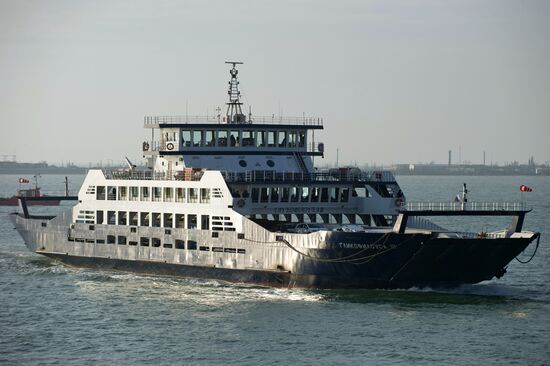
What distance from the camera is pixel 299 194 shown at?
53719 mm

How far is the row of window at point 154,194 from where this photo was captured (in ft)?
172

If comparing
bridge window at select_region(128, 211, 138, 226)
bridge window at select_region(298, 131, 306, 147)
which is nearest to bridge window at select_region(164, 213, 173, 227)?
bridge window at select_region(128, 211, 138, 226)

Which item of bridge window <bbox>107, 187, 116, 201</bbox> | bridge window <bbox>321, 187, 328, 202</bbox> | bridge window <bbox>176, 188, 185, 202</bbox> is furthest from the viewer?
bridge window <bbox>107, 187, 116, 201</bbox>

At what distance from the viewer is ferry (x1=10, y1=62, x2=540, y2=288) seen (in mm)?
46750

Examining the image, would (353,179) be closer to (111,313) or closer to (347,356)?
(111,313)

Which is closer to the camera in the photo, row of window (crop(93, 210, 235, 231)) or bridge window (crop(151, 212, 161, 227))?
row of window (crop(93, 210, 235, 231))

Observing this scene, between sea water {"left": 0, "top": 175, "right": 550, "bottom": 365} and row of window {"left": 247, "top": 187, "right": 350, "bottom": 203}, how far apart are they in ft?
15.6

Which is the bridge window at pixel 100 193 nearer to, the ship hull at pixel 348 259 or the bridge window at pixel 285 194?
the ship hull at pixel 348 259

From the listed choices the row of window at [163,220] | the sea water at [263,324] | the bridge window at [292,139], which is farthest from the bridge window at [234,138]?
the sea water at [263,324]

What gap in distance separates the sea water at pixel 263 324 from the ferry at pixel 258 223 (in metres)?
1.04

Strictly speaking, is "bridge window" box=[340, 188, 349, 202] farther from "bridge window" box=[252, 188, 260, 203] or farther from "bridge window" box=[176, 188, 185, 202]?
"bridge window" box=[176, 188, 185, 202]

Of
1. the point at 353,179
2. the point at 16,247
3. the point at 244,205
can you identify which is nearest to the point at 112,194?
the point at 244,205

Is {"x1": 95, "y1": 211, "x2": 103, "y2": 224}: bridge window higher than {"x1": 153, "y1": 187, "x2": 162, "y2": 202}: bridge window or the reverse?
the reverse

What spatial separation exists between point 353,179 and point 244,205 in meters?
5.91
